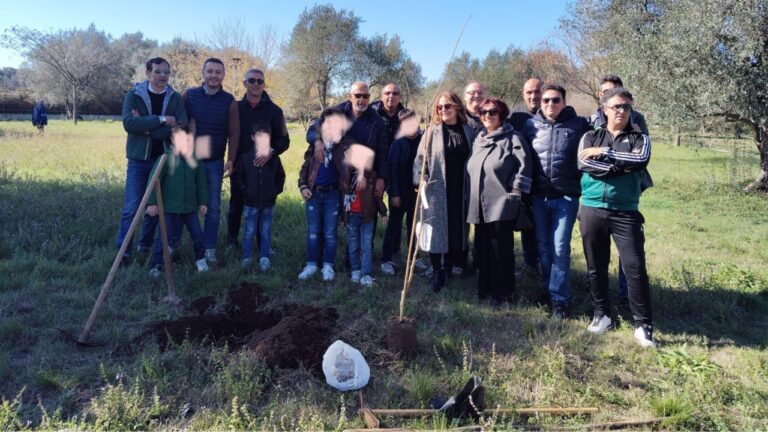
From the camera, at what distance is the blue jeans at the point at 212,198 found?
577 cm

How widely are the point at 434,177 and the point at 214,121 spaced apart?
263 cm

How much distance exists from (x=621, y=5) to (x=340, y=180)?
17351 mm

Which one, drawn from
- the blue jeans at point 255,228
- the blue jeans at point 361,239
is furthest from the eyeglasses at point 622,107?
the blue jeans at point 255,228

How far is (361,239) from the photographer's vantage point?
5.62m

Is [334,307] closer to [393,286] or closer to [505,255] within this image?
[393,286]

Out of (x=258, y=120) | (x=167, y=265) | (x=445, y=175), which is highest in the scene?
(x=258, y=120)

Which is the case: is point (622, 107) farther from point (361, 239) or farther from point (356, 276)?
point (356, 276)

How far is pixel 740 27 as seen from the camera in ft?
36.7

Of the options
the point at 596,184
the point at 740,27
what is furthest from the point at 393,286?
the point at 740,27

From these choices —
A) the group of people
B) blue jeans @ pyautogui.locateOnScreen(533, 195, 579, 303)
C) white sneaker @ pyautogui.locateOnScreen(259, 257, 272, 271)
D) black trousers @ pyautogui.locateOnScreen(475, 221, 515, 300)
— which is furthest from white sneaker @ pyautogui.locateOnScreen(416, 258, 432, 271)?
white sneaker @ pyautogui.locateOnScreen(259, 257, 272, 271)

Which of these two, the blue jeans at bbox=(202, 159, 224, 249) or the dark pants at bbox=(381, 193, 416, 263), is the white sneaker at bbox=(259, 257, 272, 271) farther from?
the dark pants at bbox=(381, 193, 416, 263)

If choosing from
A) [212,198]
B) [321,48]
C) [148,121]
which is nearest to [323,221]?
[212,198]

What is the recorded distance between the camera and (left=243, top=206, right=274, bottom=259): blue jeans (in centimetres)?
583

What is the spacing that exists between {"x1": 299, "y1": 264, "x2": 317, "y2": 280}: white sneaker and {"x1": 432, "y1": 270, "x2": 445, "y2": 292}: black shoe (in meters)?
1.38
